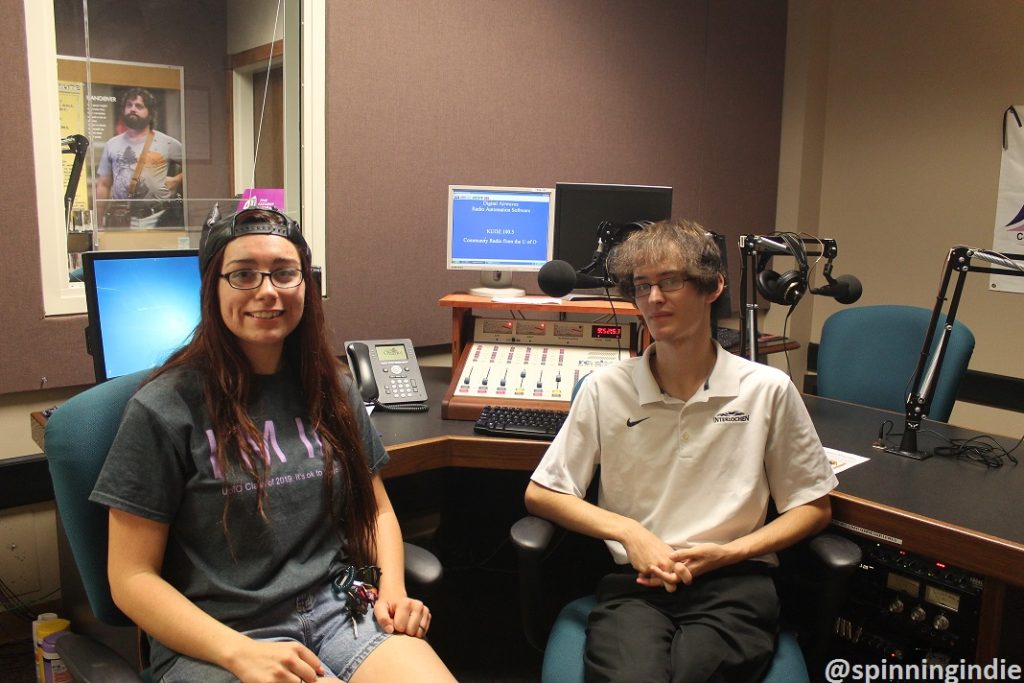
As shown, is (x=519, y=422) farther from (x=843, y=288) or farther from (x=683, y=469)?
(x=843, y=288)

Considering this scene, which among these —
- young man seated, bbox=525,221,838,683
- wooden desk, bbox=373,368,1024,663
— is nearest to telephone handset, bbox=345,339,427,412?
wooden desk, bbox=373,368,1024,663

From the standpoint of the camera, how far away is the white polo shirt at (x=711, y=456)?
5.38ft

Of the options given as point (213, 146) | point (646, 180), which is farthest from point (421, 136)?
point (646, 180)

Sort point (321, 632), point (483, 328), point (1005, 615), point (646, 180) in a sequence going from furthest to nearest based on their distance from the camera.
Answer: point (646, 180) < point (483, 328) < point (1005, 615) < point (321, 632)

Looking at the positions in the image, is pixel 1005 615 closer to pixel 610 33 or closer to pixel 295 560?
pixel 295 560

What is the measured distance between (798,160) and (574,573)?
8.62 ft

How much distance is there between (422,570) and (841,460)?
1019 mm

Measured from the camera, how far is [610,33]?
3.67m

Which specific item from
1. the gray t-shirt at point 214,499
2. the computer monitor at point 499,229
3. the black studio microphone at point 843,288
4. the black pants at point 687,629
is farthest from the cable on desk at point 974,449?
the gray t-shirt at point 214,499

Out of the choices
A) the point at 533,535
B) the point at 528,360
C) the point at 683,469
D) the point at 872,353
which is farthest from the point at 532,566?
the point at 872,353

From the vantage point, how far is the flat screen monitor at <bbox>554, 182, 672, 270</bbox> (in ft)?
8.97

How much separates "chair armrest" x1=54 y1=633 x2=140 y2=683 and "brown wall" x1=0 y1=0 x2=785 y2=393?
1.34 m

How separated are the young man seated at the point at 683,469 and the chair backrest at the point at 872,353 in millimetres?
1161

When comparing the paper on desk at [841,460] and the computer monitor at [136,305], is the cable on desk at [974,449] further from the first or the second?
the computer monitor at [136,305]
